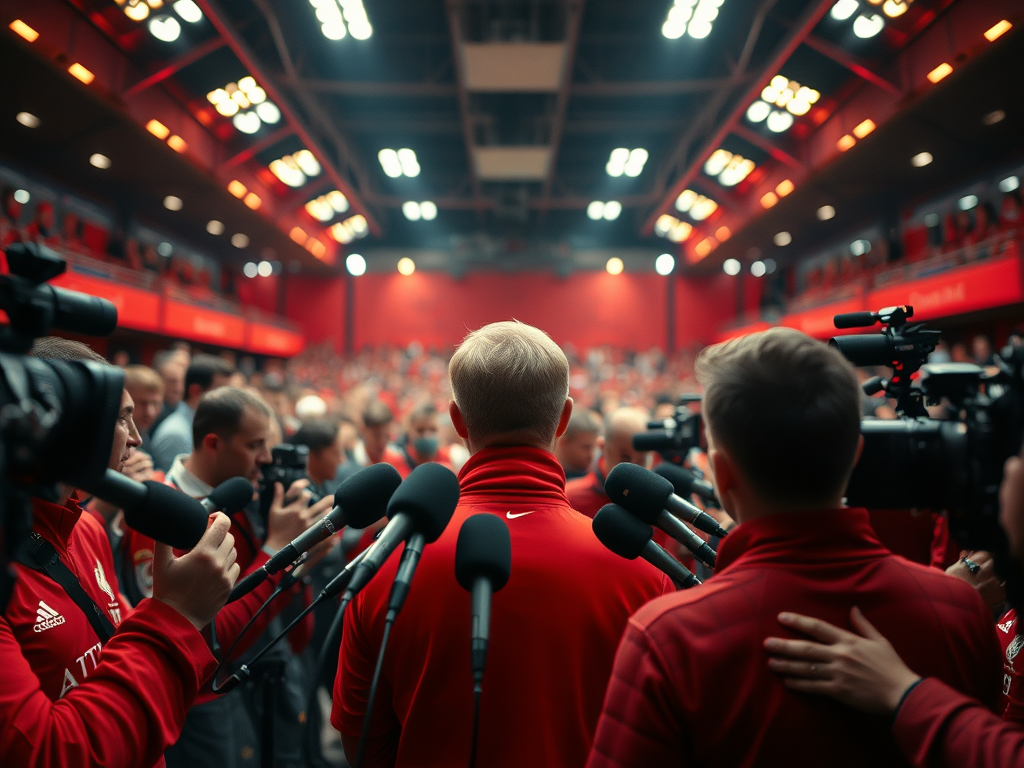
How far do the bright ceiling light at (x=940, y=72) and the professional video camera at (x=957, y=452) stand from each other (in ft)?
34.8

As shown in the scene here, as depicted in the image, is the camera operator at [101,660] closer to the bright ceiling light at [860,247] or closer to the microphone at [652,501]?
the microphone at [652,501]

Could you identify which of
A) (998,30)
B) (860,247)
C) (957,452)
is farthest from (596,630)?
(860,247)

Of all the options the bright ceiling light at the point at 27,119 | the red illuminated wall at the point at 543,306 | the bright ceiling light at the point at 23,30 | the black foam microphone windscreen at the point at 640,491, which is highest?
the bright ceiling light at the point at 27,119

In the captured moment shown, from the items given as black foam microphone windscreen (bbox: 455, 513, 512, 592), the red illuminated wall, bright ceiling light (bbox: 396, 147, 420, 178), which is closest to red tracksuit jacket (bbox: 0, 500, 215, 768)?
black foam microphone windscreen (bbox: 455, 513, 512, 592)

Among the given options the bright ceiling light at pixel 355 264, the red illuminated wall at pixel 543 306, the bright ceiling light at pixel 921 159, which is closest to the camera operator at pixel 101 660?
the bright ceiling light at pixel 921 159

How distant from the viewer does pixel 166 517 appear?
3.33ft

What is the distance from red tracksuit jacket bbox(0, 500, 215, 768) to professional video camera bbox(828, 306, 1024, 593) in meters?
1.22

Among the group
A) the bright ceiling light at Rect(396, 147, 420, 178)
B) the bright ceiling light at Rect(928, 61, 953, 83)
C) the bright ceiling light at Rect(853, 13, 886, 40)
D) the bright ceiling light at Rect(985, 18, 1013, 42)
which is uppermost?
the bright ceiling light at Rect(396, 147, 420, 178)

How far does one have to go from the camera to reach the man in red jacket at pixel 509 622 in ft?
3.82

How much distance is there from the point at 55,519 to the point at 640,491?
4.36 ft

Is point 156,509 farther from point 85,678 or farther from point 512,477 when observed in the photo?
point 512,477

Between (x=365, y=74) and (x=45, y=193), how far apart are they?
730cm

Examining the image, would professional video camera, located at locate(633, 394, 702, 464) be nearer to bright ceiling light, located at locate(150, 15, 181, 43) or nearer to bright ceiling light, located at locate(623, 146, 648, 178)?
bright ceiling light, located at locate(150, 15, 181, 43)

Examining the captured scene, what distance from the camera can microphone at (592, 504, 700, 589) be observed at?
1197 millimetres
